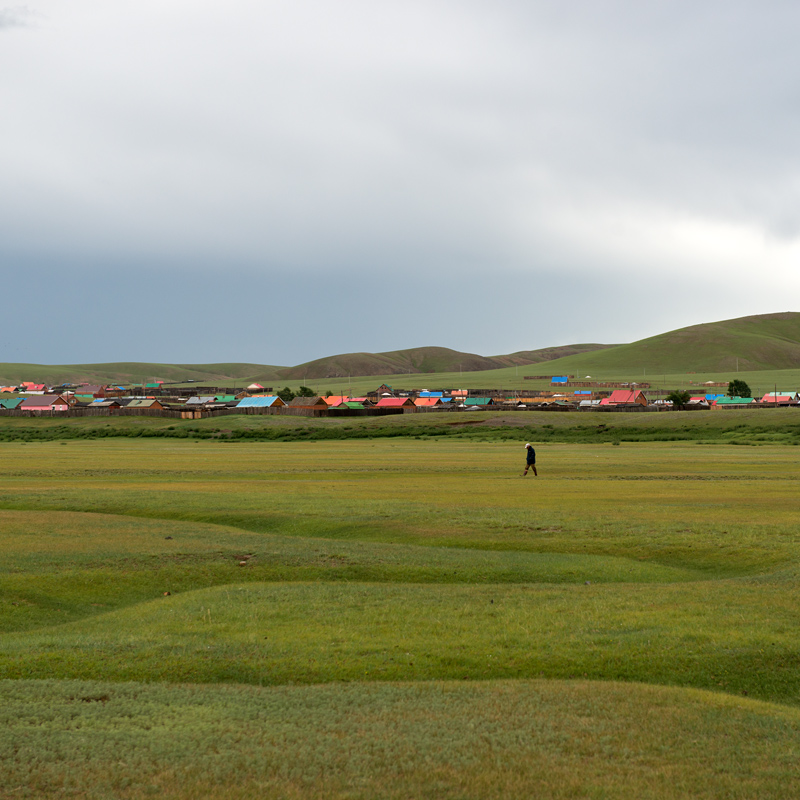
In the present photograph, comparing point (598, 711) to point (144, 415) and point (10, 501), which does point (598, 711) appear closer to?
point (10, 501)

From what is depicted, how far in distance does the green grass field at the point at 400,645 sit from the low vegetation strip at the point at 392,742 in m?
0.03

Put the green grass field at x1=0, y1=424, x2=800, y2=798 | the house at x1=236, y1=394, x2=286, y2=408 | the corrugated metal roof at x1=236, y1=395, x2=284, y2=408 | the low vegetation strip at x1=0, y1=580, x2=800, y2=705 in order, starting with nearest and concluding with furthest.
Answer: the green grass field at x1=0, y1=424, x2=800, y2=798 → the low vegetation strip at x1=0, y1=580, x2=800, y2=705 → the house at x1=236, y1=394, x2=286, y2=408 → the corrugated metal roof at x1=236, y1=395, x2=284, y2=408

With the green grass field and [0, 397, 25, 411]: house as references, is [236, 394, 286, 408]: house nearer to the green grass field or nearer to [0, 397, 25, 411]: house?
[0, 397, 25, 411]: house

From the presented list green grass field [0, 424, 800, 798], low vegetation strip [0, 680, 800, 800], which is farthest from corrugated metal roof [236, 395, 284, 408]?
low vegetation strip [0, 680, 800, 800]

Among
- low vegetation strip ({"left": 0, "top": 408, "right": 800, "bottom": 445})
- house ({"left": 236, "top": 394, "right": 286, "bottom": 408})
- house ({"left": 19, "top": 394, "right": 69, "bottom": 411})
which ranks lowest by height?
low vegetation strip ({"left": 0, "top": 408, "right": 800, "bottom": 445})

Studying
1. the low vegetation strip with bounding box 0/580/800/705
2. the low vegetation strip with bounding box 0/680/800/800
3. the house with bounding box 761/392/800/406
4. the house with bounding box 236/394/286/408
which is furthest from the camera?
the house with bounding box 761/392/800/406

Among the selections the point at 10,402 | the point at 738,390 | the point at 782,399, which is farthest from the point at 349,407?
the point at 738,390

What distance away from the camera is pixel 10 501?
101ft

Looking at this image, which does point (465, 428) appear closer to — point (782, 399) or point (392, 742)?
point (392, 742)

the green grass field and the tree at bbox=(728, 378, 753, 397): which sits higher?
the tree at bbox=(728, 378, 753, 397)

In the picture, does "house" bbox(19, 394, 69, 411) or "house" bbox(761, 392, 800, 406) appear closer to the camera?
"house" bbox(19, 394, 69, 411)

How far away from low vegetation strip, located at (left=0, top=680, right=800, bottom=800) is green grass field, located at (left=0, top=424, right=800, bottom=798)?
35 mm

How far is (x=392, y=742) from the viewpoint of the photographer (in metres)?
8.56

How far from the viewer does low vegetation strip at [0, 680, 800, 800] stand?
24.7 feet
